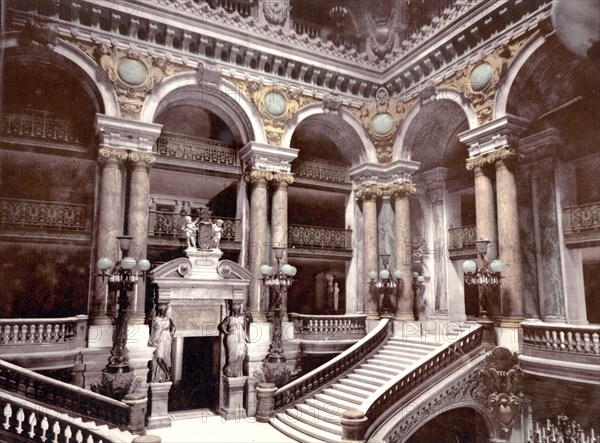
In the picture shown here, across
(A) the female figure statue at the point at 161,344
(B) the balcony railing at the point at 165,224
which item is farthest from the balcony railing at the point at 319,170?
(A) the female figure statue at the point at 161,344

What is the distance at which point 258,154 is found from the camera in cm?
1466

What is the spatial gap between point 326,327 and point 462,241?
5891 millimetres

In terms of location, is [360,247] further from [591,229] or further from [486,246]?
[591,229]

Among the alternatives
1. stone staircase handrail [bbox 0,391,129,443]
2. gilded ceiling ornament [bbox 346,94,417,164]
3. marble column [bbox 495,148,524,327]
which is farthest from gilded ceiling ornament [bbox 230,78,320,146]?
stone staircase handrail [bbox 0,391,129,443]

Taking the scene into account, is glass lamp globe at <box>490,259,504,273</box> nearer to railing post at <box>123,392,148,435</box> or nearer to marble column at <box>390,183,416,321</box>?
marble column at <box>390,183,416,321</box>

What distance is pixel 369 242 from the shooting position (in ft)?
53.0

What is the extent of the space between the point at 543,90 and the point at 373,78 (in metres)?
5.85

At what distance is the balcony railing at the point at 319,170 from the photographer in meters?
16.8

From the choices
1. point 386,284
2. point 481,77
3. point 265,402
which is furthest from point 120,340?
point 481,77

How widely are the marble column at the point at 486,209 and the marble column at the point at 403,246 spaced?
3.12 meters

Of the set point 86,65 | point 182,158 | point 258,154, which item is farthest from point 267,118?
point 86,65

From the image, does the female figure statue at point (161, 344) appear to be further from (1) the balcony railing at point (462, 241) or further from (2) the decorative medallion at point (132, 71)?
(1) the balcony railing at point (462, 241)

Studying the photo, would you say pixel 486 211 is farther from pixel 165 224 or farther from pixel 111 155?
pixel 111 155

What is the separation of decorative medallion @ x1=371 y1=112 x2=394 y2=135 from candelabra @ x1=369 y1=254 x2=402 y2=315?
456 centimetres
